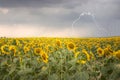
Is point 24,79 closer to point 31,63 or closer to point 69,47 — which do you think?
point 31,63

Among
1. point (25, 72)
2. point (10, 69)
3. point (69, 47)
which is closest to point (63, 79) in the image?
point (25, 72)

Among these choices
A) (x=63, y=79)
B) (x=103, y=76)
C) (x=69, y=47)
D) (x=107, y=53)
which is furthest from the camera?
(x=69, y=47)

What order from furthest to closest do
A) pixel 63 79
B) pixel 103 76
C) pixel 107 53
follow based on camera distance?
pixel 107 53, pixel 63 79, pixel 103 76

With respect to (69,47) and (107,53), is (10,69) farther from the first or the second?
(107,53)

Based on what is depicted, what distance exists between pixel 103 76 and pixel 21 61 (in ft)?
8.61

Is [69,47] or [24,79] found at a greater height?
[69,47]

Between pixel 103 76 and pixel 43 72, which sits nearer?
pixel 103 76

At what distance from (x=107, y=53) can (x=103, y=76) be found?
142cm

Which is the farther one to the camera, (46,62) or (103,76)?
(46,62)

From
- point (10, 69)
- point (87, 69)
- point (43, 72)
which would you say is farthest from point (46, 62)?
point (10, 69)

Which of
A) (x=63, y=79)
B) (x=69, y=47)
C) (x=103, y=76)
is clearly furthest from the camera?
(x=69, y=47)

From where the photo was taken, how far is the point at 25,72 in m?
7.06

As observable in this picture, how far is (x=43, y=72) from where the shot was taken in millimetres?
6805

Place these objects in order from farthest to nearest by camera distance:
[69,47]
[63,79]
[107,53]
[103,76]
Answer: [69,47], [107,53], [63,79], [103,76]
